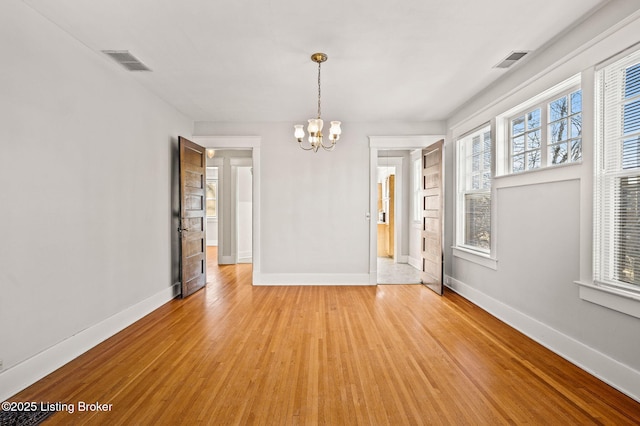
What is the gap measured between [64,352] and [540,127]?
4838 mm

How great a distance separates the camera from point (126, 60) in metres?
3.09

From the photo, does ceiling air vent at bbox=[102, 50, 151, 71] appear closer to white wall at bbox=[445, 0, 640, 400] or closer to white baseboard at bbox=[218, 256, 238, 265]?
white wall at bbox=[445, 0, 640, 400]

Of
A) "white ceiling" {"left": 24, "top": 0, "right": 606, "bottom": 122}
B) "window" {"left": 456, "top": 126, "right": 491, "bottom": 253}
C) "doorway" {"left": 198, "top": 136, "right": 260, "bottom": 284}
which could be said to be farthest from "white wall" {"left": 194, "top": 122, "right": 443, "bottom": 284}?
"doorway" {"left": 198, "top": 136, "right": 260, "bottom": 284}

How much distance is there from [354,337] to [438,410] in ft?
3.89

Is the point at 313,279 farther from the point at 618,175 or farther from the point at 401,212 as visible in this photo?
the point at 618,175

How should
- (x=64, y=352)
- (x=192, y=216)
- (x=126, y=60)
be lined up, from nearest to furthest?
1. (x=64, y=352)
2. (x=126, y=60)
3. (x=192, y=216)

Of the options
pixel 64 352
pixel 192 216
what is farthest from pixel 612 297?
pixel 192 216

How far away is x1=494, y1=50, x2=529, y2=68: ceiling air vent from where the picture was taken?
299 centimetres

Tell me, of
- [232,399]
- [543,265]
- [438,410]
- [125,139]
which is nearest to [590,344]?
[543,265]

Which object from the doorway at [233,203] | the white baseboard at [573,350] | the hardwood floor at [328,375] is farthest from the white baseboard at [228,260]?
the white baseboard at [573,350]

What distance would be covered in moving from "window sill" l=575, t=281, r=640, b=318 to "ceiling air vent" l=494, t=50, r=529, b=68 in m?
2.16

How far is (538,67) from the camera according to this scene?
302 cm

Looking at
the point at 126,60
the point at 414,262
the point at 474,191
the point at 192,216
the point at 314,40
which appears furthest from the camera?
the point at 414,262

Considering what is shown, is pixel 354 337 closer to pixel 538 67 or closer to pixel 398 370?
pixel 398 370
